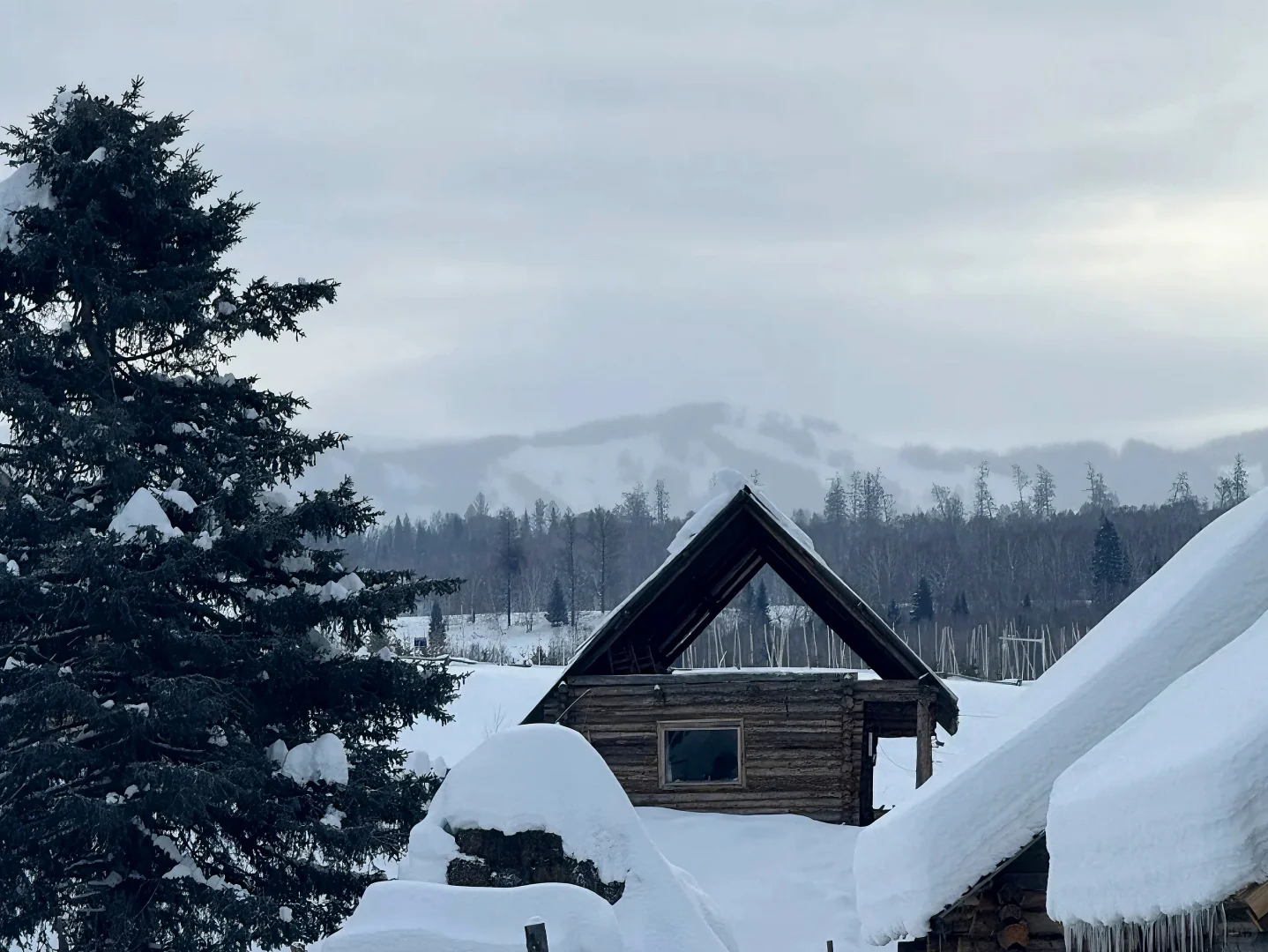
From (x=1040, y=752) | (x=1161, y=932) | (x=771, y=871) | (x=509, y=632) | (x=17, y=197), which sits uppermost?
(x=17, y=197)

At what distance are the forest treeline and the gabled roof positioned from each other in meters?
65.2

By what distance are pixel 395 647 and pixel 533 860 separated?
29.6 feet

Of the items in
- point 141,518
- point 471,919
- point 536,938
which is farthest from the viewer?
point 141,518

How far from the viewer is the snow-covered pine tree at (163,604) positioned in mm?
14203

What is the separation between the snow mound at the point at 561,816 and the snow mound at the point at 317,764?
4.53 metres

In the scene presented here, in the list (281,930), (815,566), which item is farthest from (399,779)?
(815,566)

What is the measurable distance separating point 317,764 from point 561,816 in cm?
568

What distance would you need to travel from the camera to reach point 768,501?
728 inches

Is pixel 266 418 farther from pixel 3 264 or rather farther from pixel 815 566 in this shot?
pixel 815 566

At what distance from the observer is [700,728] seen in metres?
19.4

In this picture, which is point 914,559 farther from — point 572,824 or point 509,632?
point 572,824

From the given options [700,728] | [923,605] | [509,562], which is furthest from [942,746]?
[509,562]

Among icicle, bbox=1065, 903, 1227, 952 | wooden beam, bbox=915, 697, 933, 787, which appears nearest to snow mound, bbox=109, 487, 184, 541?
wooden beam, bbox=915, 697, 933, 787

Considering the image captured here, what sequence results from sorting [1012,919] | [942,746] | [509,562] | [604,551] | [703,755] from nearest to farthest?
[1012,919] → [703,755] → [942,746] → [604,551] → [509,562]
